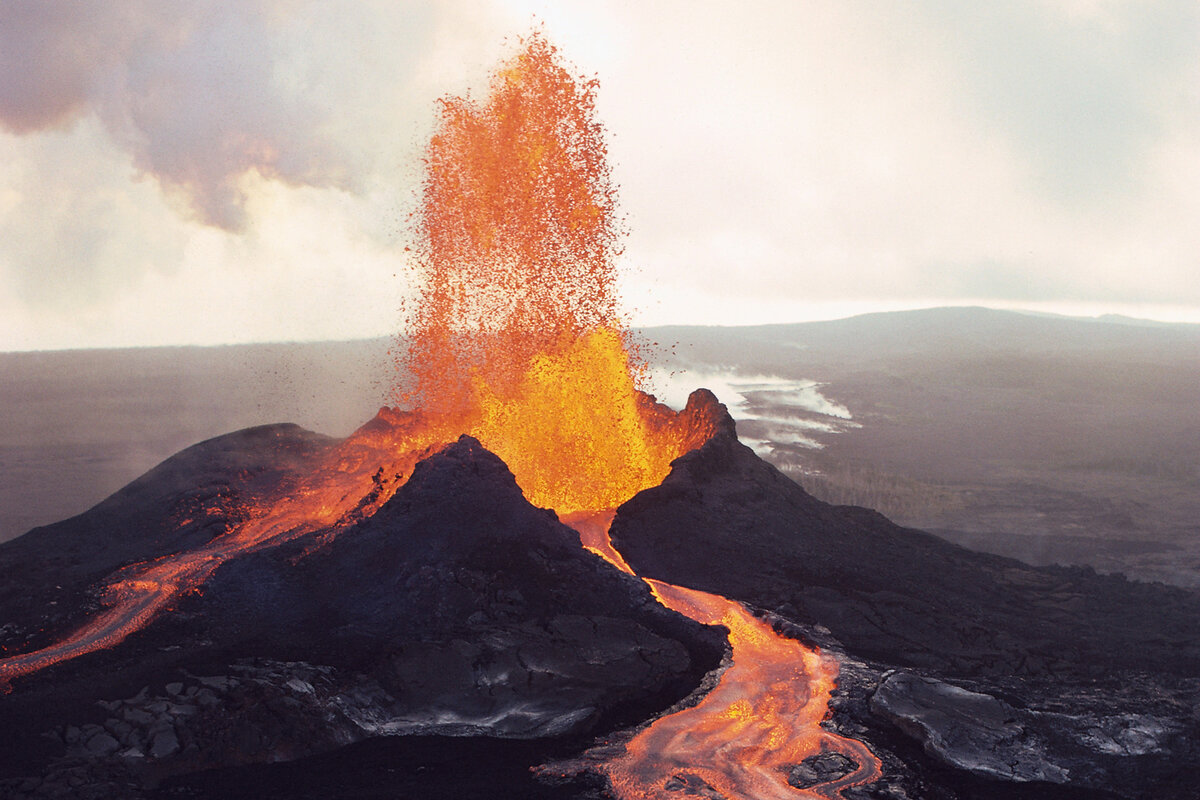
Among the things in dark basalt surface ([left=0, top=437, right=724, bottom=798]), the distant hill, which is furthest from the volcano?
the distant hill

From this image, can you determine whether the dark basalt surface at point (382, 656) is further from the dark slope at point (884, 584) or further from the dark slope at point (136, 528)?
the dark slope at point (884, 584)

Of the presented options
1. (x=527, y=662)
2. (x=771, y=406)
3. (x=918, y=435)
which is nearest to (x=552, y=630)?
(x=527, y=662)

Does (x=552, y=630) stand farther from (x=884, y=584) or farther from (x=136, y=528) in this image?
(x=136, y=528)

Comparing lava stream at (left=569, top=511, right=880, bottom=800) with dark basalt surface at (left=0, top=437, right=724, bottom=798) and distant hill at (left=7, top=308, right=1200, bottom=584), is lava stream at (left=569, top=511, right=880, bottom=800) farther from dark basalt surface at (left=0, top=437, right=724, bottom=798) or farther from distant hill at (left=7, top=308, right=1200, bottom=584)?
distant hill at (left=7, top=308, right=1200, bottom=584)

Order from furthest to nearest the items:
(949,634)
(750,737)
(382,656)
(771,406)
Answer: (771,406), (949,634), (382,656), (750,737)

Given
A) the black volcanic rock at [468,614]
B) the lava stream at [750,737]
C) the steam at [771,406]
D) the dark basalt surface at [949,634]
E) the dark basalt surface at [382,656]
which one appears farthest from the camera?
the steam at [771,406]

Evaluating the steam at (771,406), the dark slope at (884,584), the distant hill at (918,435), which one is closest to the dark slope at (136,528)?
A: the dark slope at (884,584)
